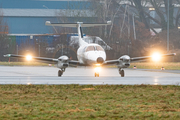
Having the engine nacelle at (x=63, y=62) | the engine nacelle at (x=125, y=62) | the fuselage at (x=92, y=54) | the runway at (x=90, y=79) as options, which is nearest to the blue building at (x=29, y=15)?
the fuselage at (x=92, y=54)

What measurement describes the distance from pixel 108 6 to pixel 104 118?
2330 inches

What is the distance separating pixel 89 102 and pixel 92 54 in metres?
14.4

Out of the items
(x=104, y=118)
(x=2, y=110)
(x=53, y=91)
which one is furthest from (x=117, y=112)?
(x=53, y=91)

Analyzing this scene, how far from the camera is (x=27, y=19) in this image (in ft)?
293

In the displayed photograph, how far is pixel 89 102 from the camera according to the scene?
13.8 m

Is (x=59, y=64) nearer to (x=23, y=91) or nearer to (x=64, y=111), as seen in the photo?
(x=23, y=91)

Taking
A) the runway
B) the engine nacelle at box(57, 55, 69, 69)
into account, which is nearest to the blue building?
the runway

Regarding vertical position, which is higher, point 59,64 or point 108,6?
point 108,6

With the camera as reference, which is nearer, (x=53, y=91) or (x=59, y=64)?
(x=53, y=91)

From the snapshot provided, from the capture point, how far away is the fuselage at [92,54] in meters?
27.5

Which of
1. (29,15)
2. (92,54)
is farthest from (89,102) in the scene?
(29,15)

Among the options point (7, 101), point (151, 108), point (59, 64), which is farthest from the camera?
point (59, 64)

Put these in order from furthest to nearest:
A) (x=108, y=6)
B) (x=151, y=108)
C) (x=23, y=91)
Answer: (x=108, y=6) → (x=23, y=91) → (x=151, y=108)

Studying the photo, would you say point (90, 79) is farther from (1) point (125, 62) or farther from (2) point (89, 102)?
(2) point (89, 102)
